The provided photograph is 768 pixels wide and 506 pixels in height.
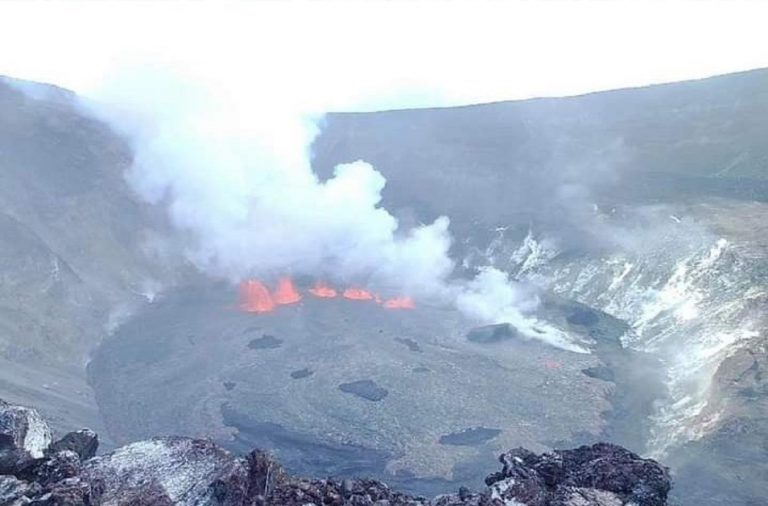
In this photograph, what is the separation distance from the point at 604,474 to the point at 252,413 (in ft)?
61.8

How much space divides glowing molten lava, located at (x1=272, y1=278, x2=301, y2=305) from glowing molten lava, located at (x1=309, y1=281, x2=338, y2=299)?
44.8 inches

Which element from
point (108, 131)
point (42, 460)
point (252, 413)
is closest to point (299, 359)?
point (252, 413)

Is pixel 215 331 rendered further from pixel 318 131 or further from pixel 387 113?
pixel 387 113

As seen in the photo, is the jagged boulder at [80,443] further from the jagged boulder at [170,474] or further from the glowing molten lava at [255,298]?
the glowing molten lava at [255,298]

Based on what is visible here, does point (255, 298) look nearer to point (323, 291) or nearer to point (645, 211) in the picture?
point (323, 291)

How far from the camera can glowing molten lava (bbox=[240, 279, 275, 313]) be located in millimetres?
44219

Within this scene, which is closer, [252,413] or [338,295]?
[252,413]

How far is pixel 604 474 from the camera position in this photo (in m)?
12.9

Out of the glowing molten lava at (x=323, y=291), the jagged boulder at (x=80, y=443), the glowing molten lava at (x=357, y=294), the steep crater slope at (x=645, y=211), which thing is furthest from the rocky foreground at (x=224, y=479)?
the glowing molten lava at (x=323, y=291)

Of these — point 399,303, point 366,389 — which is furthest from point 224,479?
point 399,303

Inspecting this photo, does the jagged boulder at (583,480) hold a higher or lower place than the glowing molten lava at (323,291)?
lower

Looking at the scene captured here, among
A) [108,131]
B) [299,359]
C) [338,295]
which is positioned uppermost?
[108,131]

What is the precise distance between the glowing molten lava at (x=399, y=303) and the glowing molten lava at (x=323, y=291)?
3.97 m

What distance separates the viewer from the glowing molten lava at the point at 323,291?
156 feet
